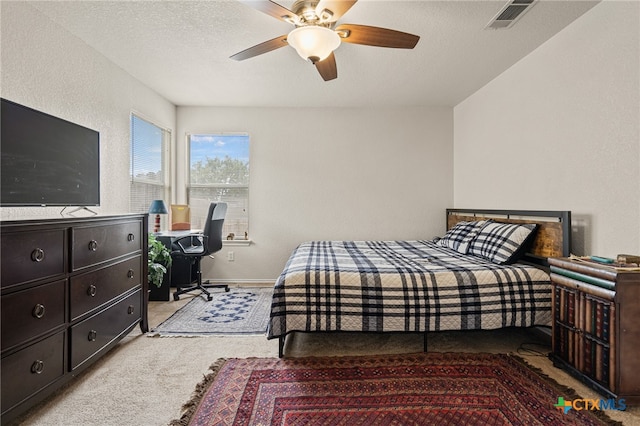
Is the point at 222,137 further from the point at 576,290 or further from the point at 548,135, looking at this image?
the point at 576,290

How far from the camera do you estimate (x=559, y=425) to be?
152cm

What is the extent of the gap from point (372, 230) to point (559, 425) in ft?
A: 9.72

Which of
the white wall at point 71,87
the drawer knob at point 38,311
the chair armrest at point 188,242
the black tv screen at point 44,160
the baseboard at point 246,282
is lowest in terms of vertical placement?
the baseboard at point 246,282

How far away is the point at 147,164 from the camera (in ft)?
12.3

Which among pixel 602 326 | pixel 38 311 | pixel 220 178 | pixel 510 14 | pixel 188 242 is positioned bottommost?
pixel 602 326

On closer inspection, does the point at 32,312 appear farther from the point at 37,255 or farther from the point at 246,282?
the point at 246,282

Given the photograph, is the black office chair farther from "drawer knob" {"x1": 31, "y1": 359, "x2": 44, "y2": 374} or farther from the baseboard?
"drawer knob" {"x1": 31, "y1": 359, "x2": 44, "y2": 374}

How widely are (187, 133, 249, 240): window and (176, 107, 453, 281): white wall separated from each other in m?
0.15

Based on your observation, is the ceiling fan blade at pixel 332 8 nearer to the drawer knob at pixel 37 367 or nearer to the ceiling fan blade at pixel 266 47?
the ceiling fan blade at pixel 266 47

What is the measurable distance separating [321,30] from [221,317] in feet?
8.47

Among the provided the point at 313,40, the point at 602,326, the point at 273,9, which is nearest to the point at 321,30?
the point at 313,40

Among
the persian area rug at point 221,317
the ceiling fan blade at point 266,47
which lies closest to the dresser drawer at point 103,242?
the persian area rug at point 221,317

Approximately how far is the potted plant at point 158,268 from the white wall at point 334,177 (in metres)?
0.84

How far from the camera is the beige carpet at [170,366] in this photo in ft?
5.27
